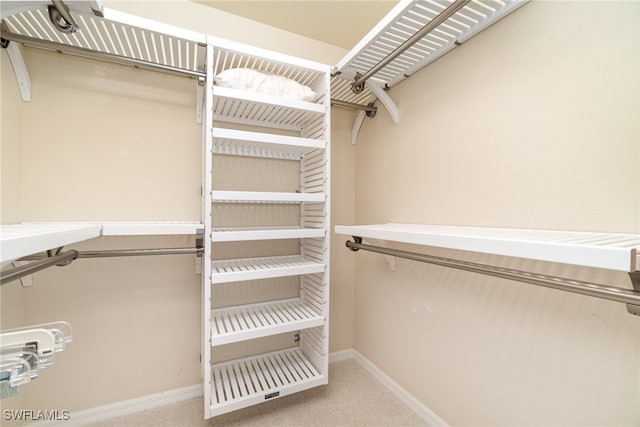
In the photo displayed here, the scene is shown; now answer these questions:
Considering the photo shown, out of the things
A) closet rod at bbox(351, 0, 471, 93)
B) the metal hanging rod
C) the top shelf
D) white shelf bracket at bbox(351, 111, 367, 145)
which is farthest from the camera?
white shelf bracket at bbox(351, 111, 367, 145)

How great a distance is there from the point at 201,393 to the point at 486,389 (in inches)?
55.0

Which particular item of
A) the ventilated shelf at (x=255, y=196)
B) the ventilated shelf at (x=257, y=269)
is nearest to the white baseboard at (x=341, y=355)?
the ventilated shelf at (x=257, y=269)

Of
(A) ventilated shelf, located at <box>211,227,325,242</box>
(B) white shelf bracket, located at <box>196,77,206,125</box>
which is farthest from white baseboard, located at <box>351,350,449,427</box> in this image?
(B) white shelf bracket, located at <box>196,77,206,125</box>

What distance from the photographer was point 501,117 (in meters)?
0.97

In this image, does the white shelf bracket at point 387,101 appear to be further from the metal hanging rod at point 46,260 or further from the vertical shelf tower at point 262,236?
the metal hanging rod at point 46,260

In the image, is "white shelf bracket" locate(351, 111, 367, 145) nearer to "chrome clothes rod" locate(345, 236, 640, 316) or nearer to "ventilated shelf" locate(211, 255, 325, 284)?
"ventilated shelf" locate(211, 255, 325, 284)

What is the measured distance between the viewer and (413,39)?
39.6 inches

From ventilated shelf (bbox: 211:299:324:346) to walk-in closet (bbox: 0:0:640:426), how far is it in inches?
0.5

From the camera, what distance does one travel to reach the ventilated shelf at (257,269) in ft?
3.69

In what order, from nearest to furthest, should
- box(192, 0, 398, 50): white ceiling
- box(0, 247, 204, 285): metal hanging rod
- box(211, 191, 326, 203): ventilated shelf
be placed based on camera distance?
box(0, 247, 204, 285): metal hanging rod, box(211, 191, 326, 203): ventilated shelf, box(192, 0, 398, 50): white ceiling

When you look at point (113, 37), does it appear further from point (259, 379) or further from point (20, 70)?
point (259, 379)

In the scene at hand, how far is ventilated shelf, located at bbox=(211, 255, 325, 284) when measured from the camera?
3.69 feet

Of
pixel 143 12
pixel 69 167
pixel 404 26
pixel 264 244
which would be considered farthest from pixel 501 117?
pixel 69 167

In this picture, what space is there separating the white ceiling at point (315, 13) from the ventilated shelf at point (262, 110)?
22.4 inches
